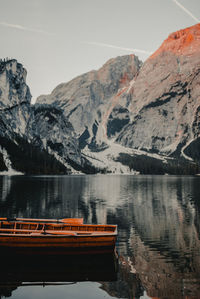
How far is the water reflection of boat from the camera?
22906mm

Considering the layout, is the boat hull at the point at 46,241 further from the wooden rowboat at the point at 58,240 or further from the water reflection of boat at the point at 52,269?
Result: the water reflection of boat at the point at 52,269

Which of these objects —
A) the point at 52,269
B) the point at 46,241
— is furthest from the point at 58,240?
the point at 52,269

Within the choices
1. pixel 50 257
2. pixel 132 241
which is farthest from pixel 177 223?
pixel 50 257

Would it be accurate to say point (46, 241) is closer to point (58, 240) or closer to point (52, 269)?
point (58, 240)

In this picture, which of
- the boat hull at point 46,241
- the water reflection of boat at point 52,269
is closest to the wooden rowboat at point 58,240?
the boat hull at point 46,241

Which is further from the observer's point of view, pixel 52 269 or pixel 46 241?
pixel 46 241

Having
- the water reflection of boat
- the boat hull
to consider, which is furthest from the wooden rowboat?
the water reflection of boat

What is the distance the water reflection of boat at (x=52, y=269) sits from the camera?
22.9m

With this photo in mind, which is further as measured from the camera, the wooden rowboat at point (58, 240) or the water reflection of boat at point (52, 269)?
the wooden rowboat at point (58, 240)

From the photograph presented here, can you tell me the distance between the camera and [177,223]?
4862 cm

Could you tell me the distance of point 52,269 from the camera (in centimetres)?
2552

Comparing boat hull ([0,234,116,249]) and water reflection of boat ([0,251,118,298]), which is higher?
boat hull ([0,234,116,249])

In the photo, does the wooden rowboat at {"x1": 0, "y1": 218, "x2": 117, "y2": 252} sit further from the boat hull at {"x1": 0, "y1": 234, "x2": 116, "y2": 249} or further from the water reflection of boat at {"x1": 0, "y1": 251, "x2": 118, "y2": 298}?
the water reflection of boat at {"x1": 0, "y1": 251, "x2": 118, "y2": 298}

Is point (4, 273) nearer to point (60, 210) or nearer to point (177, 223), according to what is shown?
point (177, 223)
